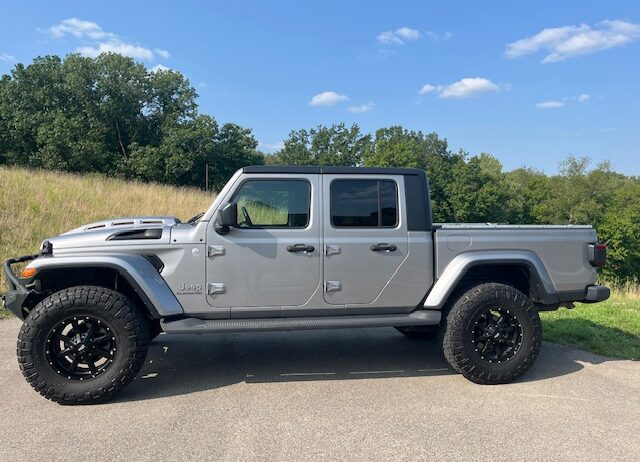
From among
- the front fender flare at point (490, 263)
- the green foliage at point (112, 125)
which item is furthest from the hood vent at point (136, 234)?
the green foliage at point (112, 125)

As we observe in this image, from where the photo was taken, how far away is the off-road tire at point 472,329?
4477 mm

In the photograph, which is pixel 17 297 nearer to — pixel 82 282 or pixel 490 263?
pixel 82 282

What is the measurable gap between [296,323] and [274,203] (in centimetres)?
116

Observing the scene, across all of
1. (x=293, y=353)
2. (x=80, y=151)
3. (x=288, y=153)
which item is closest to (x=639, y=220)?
(x=288, y=153)

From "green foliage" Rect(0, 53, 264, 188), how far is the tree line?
71mm

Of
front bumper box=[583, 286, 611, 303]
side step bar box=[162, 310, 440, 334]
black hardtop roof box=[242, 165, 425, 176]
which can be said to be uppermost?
black hardtop roof box=[242, 165, 425, 176]

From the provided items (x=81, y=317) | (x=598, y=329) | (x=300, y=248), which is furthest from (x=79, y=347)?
(x=598, y=329)

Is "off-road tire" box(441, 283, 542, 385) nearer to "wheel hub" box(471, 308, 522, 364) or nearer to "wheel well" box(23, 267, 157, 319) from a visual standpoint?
"wheel hub" box(471, 308, 522, 364)

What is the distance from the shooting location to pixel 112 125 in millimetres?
35938

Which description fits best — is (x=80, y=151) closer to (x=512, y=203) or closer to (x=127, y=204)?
(x=127, y=204)

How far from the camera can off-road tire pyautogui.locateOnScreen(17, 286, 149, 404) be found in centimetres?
392

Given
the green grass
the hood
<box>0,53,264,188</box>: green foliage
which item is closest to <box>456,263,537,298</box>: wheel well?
the green grass

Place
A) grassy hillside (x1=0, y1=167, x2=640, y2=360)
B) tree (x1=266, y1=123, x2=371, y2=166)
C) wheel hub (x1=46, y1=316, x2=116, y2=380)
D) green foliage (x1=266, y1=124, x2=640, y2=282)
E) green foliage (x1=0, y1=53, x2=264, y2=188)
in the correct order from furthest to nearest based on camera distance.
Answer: tree (x1=266, y1=123, x2=371, y2=166) → green foliage (x1=266, y1=124, x2=640, y2=282) → green foliage (x1=0, y1=53, x2=264, y2=188) → grassy hillside (x1=0, y1=167, x2=640, y2=360) → wheel hub (x1=46, y1=316, x2=116, y2=380)

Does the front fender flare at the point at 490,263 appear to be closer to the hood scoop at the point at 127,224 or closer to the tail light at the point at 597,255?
the tail light at the point at 597,255
